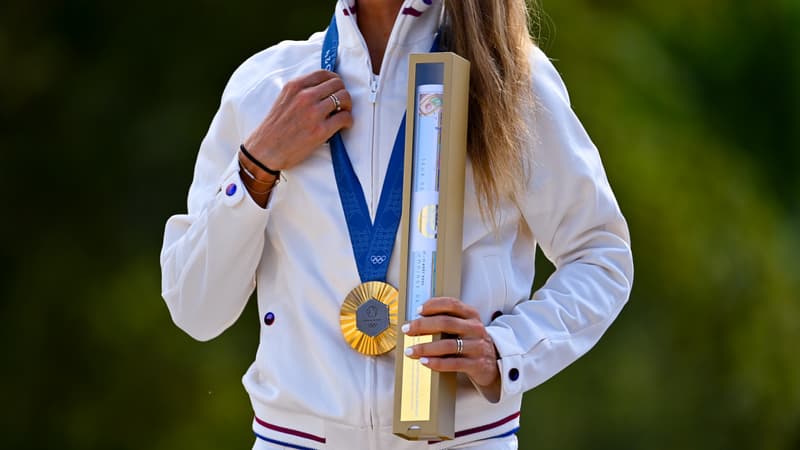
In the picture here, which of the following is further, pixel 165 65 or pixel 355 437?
pixel 165 65

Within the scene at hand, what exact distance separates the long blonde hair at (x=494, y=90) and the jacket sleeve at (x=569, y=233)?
0.15 ft

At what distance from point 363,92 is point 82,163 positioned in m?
3.11

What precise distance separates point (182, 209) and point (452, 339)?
129 inches

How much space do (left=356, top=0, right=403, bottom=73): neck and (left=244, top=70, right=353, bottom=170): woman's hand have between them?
0.15m

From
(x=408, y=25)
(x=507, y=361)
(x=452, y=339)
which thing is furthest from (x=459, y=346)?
(x=408, y=25)

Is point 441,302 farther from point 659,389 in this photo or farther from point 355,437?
point 659,389

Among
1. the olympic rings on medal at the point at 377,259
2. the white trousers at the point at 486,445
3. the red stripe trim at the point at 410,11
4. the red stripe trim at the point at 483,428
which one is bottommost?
the white trousers at the point at 486,445

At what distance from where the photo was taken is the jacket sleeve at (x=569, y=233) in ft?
7.12

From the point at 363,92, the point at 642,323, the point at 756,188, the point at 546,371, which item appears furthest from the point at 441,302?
the point at 756,188

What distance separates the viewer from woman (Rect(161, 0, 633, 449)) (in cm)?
212

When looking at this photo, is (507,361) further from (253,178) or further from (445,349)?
(253,178)

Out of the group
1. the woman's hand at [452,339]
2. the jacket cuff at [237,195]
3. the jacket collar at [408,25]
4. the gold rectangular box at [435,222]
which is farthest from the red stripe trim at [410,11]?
the woman's hand at [452,339]

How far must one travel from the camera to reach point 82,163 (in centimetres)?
514

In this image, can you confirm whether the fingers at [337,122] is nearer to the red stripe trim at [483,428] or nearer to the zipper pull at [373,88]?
the zipper pull at [373,88]
